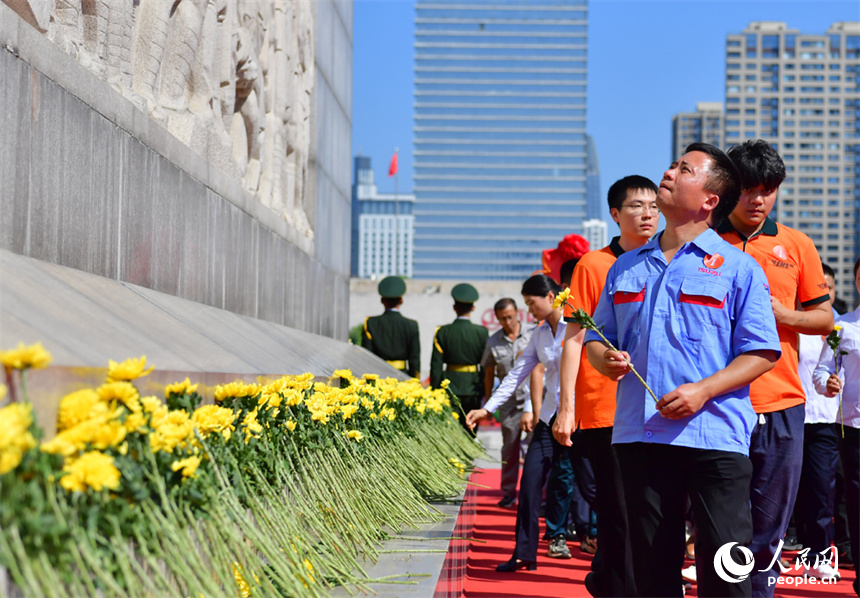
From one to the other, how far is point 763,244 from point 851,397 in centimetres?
145

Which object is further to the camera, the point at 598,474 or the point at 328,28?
the point at 328,28

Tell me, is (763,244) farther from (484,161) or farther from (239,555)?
(484,161)

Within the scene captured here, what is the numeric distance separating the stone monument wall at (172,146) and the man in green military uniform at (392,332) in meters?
0.53

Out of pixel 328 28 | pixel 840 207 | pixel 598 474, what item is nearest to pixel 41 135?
pixel 598 474

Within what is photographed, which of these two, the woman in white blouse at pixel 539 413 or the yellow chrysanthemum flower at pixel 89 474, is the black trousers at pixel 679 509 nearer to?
the yellow chrysanthemum flower at pixel 89 474

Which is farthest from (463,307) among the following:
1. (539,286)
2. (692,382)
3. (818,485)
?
(692,382)

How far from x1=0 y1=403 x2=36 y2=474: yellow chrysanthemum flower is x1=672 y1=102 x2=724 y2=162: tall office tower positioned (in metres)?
152

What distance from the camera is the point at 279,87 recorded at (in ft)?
23.2

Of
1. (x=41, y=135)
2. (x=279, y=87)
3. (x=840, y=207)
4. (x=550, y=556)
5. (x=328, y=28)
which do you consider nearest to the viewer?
(x=41, y=135)

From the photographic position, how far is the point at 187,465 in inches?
73.5

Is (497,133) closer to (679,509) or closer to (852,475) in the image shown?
(852,475)

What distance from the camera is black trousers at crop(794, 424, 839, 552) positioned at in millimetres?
5289

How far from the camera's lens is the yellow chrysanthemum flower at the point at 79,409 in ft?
5.43

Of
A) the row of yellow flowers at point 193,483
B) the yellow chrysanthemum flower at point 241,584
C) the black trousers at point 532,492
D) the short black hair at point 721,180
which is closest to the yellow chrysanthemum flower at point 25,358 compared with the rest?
the row of yellow flowers at point 193,483
